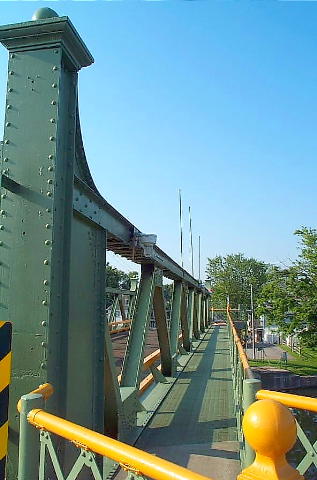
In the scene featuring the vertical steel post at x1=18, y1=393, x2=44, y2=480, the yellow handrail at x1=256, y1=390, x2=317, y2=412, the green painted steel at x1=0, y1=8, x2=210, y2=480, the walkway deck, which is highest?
the green painted steel at x1=0, y1=8, x2=210, y2=480

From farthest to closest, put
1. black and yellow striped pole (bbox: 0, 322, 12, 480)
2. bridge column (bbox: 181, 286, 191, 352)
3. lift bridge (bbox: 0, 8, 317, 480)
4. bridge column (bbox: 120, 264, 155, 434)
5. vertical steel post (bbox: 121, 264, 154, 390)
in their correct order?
bridge column (bbox: 181, 286, 191, 352), vertical steel post (bbox: 121, 264, 154, 390), bridge column (bbox: 120, 264, 155, 434), black and yellow striped pole (bbox: 0, 322, 12, 480), lift bridge (bbox: 0, 8, 317, 480)

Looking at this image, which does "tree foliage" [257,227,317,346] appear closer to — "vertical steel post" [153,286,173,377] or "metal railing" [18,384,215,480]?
"vertical steel post" [153,286,173,377]

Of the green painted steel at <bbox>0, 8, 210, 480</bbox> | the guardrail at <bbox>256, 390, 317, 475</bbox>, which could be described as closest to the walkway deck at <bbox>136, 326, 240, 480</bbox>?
the green painted steel at <bbox>0, 8, 210, 480</bbox>

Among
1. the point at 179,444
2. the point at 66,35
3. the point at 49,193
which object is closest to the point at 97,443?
the point at 49,193

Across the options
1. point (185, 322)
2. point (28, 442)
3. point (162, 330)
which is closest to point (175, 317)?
point (185, 322)

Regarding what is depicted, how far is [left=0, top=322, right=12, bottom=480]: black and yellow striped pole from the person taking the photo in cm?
264

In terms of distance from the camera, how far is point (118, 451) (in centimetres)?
160

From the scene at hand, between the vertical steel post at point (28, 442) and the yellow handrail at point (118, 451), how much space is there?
44 millimetres

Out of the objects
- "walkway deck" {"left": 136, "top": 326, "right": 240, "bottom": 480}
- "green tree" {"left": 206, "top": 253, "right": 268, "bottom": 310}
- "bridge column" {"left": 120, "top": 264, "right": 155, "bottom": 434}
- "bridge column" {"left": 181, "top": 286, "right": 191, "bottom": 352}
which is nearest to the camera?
"walkway deck" {"left": 136, "top": 326, "right": 240, "bottom": 480}

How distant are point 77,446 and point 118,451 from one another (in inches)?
16.7

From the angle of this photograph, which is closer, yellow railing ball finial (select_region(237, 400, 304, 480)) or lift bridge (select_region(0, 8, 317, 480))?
yellow railing ball finial (select_region(237, 400, 304, 480))

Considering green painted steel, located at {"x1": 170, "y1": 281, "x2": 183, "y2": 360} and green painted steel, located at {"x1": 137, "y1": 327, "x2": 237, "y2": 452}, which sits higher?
green painted steel, located at {"x1": 170, "y1": 281, "x2": 183, "y2": 360}

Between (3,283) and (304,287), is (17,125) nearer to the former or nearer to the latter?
(3,283)

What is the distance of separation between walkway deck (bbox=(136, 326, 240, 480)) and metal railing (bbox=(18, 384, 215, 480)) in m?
2.59
